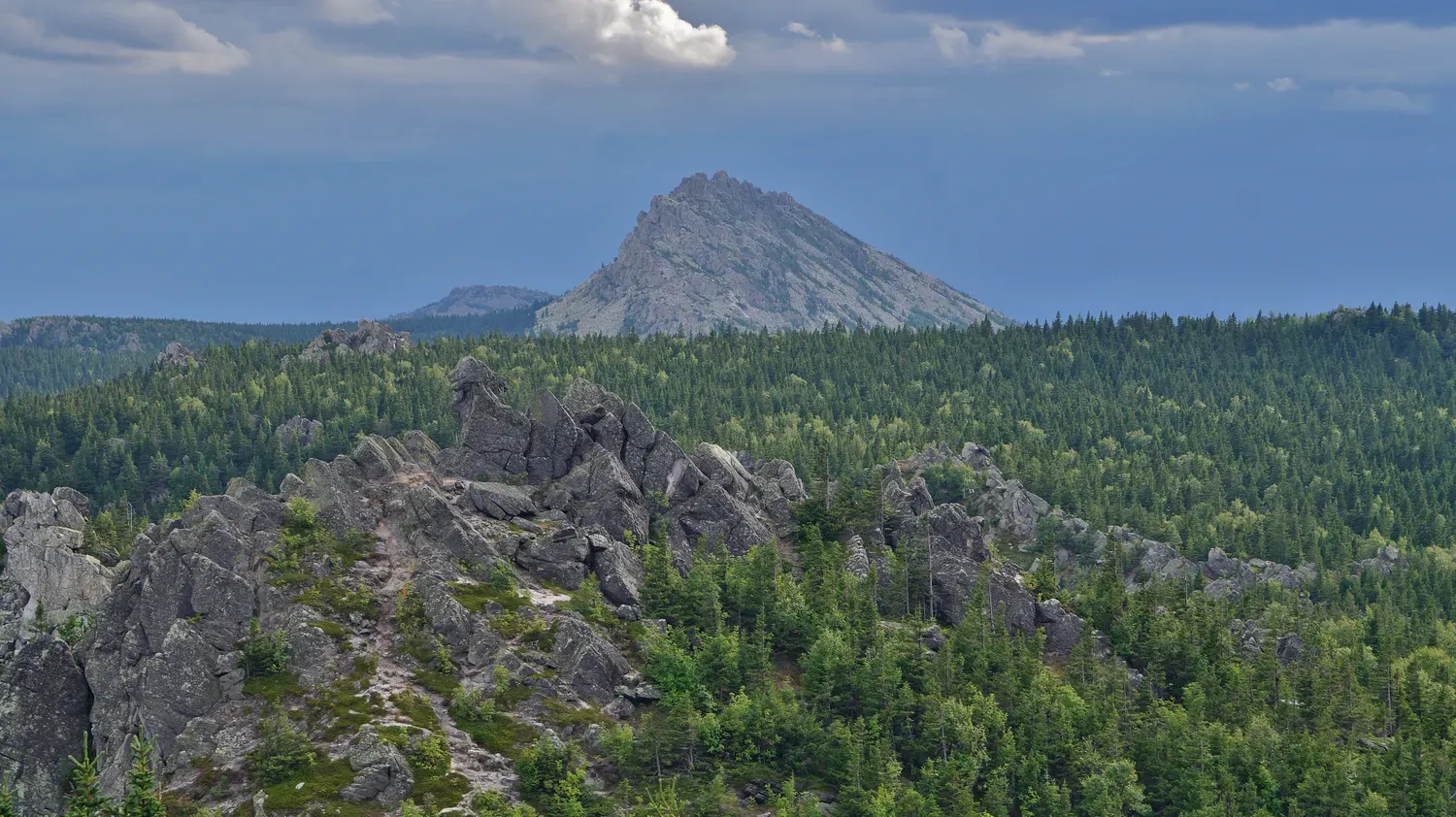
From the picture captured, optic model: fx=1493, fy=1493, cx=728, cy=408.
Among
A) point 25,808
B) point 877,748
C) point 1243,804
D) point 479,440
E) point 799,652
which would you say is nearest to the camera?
point 25,808

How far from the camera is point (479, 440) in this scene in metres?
167

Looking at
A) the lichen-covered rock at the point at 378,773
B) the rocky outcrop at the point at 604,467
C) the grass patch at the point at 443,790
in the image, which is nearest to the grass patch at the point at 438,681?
the lichen-covered rock at the point at 378,773

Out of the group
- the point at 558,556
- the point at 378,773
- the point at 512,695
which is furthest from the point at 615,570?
the point at 378,773

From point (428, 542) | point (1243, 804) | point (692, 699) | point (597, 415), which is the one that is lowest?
point (1243, 804)

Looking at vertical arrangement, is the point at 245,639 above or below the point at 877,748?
above

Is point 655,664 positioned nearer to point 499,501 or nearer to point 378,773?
point 499,501

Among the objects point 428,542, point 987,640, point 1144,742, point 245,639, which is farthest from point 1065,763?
point 245,639

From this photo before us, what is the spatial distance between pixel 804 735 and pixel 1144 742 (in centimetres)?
3439

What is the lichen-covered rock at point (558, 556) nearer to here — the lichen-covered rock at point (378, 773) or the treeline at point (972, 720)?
the treeline at point (972, 720)

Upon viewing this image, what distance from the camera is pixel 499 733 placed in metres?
123

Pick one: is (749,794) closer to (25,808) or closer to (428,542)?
(428,542)

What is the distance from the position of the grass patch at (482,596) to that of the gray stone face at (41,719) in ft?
106

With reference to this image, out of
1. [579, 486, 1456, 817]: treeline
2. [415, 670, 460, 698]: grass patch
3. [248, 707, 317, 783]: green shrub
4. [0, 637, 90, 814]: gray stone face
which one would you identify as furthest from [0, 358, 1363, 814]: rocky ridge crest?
[579, 486, 1456, 817]: treeline

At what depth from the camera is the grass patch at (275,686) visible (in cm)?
12194
